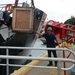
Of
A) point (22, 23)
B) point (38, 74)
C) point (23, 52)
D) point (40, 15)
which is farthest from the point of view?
point (23, 52)

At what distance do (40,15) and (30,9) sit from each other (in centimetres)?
164

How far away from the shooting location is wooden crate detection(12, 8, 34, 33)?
837cm

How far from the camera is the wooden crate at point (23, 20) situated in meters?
8.37

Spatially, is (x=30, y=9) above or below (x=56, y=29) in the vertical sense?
above

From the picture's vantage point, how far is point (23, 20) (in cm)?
834

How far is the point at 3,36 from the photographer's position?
980cm

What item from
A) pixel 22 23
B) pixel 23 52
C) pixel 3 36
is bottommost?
pixel 23 52

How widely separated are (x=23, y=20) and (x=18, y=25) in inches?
9.8

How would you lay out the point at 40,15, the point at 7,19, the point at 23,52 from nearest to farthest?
the point at 7,19 < the point at 40,15 < the point at 23,52

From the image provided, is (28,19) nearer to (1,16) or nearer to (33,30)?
(33,30)

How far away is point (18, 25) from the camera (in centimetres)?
841

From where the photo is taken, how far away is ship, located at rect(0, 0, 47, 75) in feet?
27.7

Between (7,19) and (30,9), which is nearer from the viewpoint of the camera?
(30,9)

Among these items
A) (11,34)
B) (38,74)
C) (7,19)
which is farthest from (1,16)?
(38,74)
